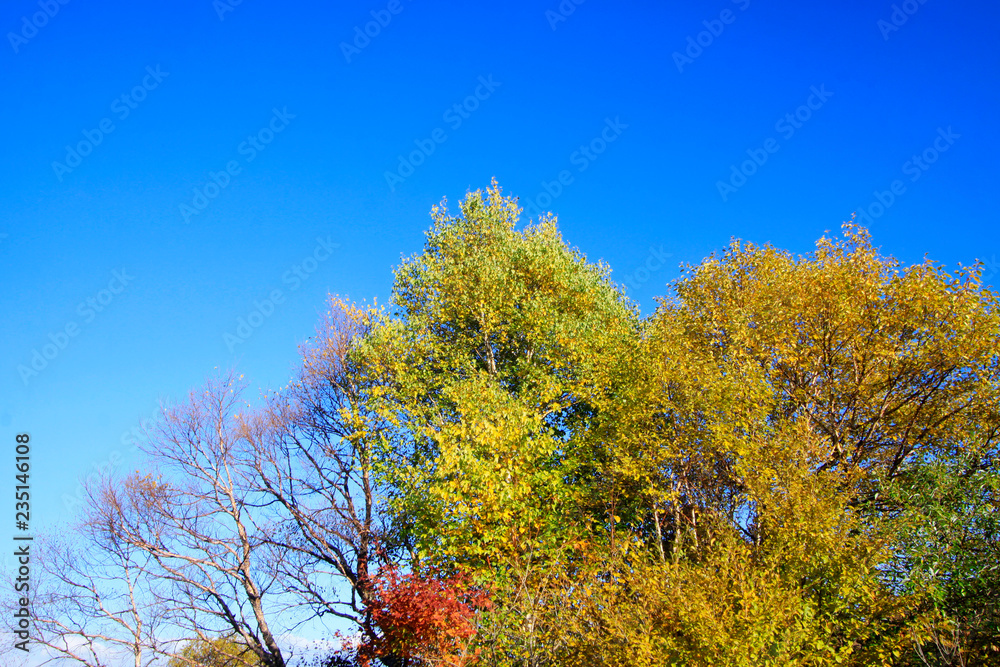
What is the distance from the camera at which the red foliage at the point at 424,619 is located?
597 inches

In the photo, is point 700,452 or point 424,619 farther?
point 700,452

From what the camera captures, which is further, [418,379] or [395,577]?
[418,379]

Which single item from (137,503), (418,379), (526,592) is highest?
(418,379)

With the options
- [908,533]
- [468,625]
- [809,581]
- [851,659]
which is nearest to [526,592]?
[468,625]

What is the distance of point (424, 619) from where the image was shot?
15.6 metres

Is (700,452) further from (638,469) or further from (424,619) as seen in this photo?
(424,619)

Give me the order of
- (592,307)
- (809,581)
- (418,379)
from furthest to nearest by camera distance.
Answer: (592,307), (418,379), (809,581)

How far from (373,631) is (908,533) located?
47.3 feet

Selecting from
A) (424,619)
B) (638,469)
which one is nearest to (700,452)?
(638,469)

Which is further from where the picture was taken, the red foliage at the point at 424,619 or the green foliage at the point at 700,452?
the red foliage at the point at 424,619

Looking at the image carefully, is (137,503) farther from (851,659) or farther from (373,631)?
(851,659)

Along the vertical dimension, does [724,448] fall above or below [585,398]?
below

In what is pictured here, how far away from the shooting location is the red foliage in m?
15.2

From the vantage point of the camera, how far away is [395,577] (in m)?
17.1
